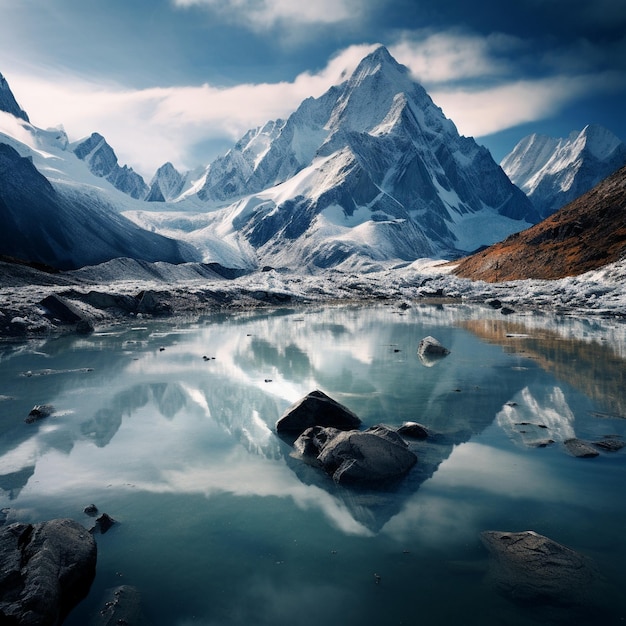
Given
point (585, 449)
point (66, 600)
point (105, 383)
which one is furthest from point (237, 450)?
point (105, 383)

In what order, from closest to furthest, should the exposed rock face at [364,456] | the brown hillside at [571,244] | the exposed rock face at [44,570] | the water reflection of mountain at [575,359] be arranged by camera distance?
the exposed rock face at [44,570] → the exposed rock face at [364,456] → the water reflection of mountain at [575,359] → the brown hillside at [571,244]

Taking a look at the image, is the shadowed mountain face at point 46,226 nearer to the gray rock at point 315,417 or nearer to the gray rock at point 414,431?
the gray rock at point 315,417

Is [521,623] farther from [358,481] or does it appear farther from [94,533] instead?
[94,533]

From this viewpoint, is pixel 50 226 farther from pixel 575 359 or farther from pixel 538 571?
pixel 538 571

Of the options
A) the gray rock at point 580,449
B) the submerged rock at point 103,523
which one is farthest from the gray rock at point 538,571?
the submerged rock at point 103,523

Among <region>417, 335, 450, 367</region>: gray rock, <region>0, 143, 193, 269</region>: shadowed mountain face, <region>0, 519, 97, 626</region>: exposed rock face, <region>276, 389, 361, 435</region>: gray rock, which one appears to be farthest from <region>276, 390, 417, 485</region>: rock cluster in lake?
<region>0, 143, 193, 269</region>: shadowed mountain face

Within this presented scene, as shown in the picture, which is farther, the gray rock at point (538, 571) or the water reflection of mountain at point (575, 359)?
the water reflection of mountain at point (575, 359)
